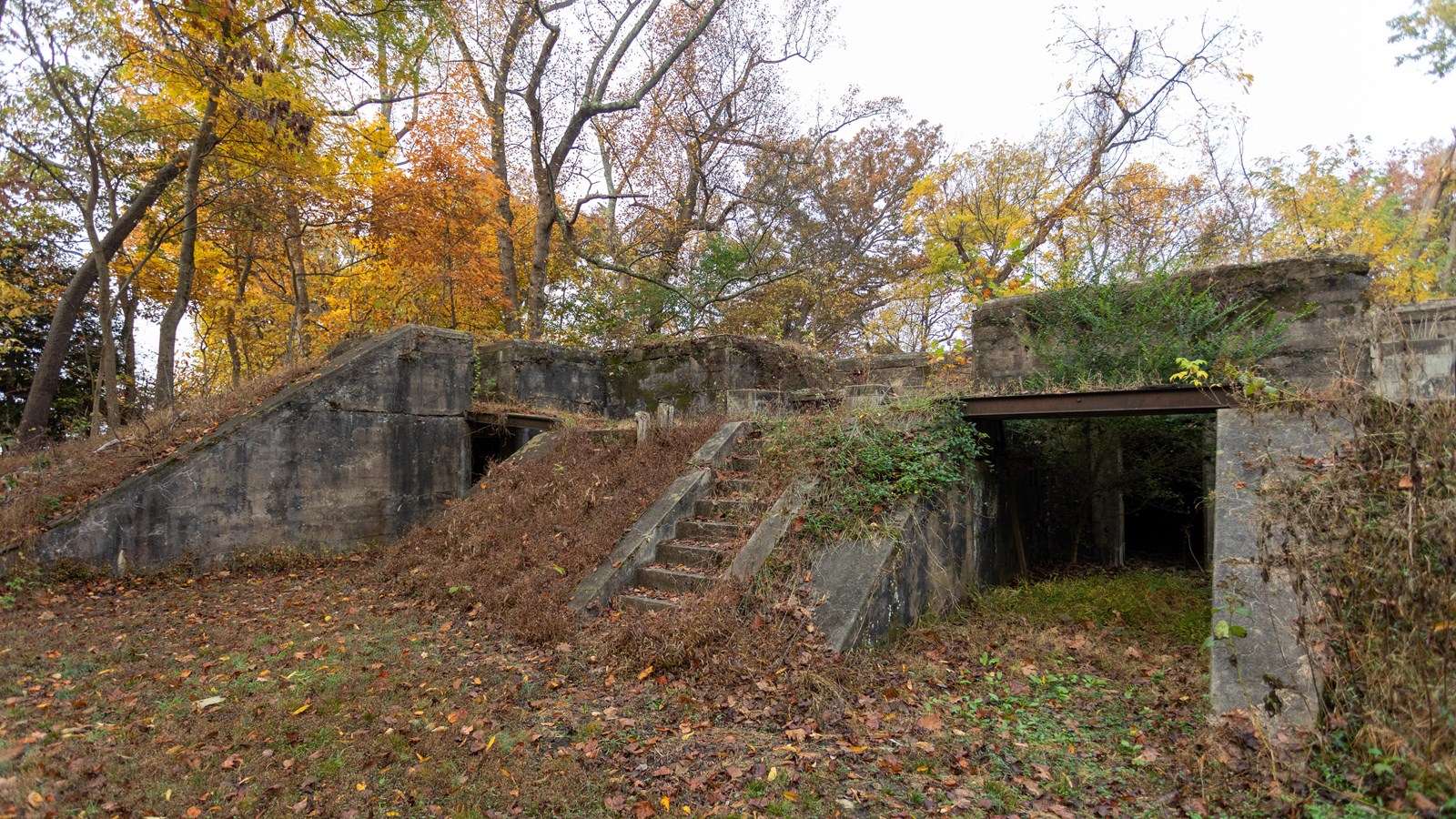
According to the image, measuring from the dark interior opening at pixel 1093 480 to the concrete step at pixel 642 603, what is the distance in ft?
15.3

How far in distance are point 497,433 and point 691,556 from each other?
18.2 ft

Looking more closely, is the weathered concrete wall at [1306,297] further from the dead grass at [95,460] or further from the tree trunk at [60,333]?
the tree trunk at [60,333]

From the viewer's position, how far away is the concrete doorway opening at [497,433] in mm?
10281

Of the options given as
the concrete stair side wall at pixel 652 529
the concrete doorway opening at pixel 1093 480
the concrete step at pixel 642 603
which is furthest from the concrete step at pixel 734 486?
the concrete doorway opening at pixel 1093 480

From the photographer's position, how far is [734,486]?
24.9 ft

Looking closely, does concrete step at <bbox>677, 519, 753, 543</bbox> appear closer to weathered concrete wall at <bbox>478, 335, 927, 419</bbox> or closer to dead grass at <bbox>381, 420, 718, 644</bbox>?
dead grass at <bbox>381, 420, 718, 644</bbox>

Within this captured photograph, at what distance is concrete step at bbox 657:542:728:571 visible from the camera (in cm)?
648

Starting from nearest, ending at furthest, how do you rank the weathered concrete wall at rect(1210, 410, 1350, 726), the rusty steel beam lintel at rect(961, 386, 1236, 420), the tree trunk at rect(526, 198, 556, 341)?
the weathered concrete wall at rect(1210, 410, 1350, 726) < the rusty steel beam lintel at rect(961, 386, 1236, 420) < the tree trunk at rect(526, 198, 556, 341)

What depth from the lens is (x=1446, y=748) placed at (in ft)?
9.87

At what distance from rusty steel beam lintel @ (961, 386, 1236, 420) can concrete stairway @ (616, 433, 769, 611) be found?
2.49 metres

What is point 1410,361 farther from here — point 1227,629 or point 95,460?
point 95,460

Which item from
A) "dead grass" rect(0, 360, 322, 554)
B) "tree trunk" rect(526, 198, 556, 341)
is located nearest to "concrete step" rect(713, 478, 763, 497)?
"dead grass" rect(0, 360, 322, 554)

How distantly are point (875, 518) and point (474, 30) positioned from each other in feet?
52.7

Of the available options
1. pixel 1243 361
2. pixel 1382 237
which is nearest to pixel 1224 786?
pixel 1243 361
